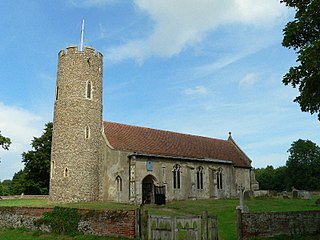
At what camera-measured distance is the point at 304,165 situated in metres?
69.8

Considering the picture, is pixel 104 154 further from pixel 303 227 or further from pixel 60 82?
pixel 303 227

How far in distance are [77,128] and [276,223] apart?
794 inches

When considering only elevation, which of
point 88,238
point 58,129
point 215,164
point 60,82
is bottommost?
point 88,238

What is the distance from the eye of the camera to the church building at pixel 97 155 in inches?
1156

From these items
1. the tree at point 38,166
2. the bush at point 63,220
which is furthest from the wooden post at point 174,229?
the tree at point 38,166

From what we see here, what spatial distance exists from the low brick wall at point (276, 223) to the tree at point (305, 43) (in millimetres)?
4522

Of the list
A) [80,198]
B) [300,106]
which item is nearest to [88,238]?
[300,106]

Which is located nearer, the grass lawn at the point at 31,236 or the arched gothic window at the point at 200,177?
the grass lawn at the point at 31,236

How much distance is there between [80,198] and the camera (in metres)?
28.8

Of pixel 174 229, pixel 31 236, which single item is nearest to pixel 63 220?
pixel 31 236

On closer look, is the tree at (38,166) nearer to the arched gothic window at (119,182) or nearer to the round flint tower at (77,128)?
the round flint tower at (77,128)

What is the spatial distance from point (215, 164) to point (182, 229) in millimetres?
25094

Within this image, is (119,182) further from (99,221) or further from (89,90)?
(99,221)

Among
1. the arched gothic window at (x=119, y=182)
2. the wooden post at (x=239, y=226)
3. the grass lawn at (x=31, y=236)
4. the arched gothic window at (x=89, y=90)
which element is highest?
the arched gothic window at (x=89, y=90)
